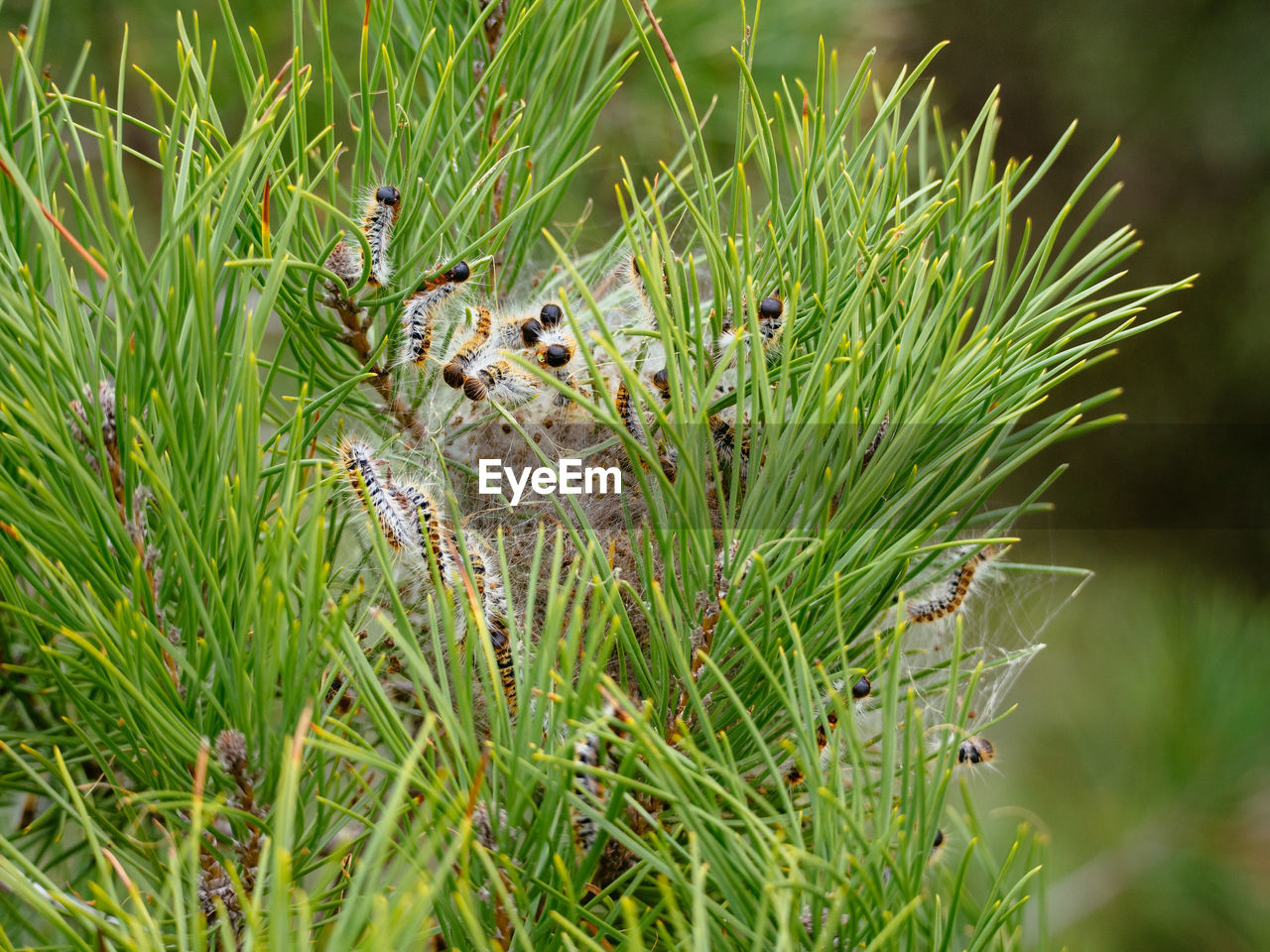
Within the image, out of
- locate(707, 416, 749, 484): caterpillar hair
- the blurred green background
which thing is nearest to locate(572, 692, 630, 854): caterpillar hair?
locate(707, 416, 749, 484): caterpillar hair

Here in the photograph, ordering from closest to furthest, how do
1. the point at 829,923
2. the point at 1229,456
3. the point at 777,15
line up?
the point at 829,923, the point at 777,15, the point at 1229,456

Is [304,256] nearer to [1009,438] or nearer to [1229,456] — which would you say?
[1009,438]

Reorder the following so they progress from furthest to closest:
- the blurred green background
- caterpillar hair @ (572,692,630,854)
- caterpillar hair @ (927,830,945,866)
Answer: the blurred green background
caterpillar hair @ (927,830,945,866)
caterpillar hair @ (572,692,630,854)

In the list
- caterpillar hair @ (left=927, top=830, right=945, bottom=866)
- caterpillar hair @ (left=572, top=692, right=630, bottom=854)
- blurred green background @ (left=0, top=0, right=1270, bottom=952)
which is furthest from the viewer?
blurred green background @ (left=0, top=0, right=1270, bottom=952)

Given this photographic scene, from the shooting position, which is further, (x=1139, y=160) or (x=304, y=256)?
(x=1139, y=160)

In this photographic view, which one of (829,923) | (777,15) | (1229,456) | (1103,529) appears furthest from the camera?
(1103,529)

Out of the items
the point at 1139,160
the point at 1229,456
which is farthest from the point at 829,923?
the point at 1139,160

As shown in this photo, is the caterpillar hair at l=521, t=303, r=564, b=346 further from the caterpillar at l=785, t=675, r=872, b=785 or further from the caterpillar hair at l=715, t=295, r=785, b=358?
the caterpillar at l=785, t=675, r=872, b=785
